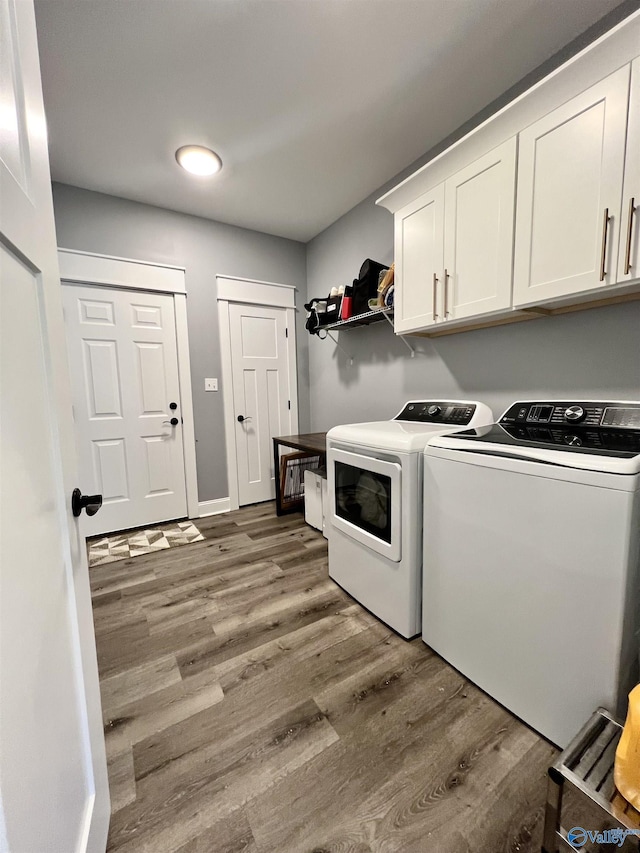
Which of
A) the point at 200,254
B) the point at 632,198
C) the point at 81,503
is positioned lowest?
the point at 81,503

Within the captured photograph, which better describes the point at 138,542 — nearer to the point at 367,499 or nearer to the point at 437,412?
the point at 367,499

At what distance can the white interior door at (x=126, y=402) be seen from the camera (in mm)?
2549

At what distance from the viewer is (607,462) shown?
92 cm

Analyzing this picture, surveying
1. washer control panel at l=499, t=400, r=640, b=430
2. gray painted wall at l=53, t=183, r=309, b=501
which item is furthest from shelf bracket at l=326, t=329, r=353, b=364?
washer control panel at l=499, t=400, r=640, b=430

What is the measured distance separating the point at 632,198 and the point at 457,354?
3.34 ft

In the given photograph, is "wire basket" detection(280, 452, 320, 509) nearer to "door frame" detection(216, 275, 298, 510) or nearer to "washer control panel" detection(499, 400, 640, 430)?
"door frame" detection(216, 275, 298, 510)

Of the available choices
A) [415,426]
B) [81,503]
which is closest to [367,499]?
[415,426]

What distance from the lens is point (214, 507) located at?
3160 millimetres

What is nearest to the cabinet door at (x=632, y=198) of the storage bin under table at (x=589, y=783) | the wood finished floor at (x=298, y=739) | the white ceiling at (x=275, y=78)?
the white ceiling at (x=275, y=78)

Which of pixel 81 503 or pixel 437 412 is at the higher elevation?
pixel 437 412

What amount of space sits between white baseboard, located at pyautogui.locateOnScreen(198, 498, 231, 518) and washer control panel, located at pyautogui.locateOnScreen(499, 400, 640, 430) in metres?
2.49

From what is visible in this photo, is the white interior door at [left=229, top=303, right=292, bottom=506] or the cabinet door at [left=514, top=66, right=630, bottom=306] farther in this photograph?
the white interior door at [left=229, top=303, right=292, bottom=506]

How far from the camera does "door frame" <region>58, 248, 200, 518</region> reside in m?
2.46

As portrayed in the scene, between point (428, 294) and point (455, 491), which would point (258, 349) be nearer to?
point (428, 294)
